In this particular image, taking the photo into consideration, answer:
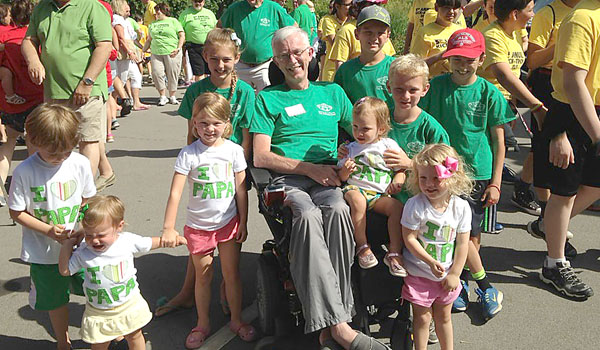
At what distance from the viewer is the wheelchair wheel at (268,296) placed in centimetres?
306

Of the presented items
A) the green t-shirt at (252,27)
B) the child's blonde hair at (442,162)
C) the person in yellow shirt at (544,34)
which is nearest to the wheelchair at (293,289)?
the child's blonde hair at (442,162)

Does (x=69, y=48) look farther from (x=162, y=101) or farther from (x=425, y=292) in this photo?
(x=162, y=101)

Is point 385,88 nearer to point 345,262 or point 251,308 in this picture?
point 345,262

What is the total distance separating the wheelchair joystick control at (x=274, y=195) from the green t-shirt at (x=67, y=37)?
2518 mm

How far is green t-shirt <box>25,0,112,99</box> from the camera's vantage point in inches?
179

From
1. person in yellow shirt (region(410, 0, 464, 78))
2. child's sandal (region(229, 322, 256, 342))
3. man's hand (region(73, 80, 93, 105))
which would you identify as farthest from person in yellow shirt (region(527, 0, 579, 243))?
man's hand (region(73, 80, 93, 105))

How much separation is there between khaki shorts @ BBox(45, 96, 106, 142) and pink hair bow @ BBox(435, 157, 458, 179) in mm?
3306

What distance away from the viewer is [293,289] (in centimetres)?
302

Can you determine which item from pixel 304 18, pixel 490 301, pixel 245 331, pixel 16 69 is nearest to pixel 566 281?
pixel 490 301

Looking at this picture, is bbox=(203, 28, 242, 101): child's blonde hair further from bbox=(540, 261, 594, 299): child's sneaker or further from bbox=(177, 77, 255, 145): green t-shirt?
bbox=(540, 261, 594, 299): child's sneaker

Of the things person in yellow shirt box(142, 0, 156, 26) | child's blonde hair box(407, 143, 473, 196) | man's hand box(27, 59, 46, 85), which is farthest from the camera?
person in yellow shirt box(142, 0, 156, 26)

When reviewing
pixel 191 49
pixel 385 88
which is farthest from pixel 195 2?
pixel 385 88

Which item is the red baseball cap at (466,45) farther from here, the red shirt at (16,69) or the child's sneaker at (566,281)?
the red shirt at (16,69)

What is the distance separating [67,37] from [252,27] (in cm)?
190
